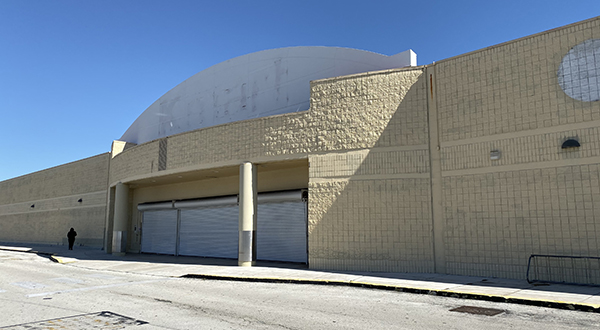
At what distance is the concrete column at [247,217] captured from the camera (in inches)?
711

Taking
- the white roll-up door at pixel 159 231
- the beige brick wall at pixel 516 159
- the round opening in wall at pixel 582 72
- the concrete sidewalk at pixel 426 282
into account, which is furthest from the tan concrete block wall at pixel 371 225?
the white roll-up door at pixel 159 231

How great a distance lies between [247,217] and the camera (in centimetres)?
1830

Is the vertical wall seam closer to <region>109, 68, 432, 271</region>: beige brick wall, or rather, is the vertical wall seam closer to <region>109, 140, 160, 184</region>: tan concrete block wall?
<region>109, 68, 432, 271</region>: beige brick wall

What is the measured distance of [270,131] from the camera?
712 inches

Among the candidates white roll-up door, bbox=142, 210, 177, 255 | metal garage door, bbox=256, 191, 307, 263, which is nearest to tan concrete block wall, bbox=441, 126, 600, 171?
metal garage door, bbox=256, 191, 307, 263

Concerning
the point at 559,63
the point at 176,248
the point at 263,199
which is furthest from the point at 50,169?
the point at 559,63

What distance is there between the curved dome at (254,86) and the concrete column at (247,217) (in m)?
4.38

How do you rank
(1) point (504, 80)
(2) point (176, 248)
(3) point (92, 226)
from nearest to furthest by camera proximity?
(1) point (504, 80), (2) point (176, 248), (3) point (92, 226)

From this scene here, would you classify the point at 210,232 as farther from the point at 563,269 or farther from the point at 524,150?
the point at 563,269

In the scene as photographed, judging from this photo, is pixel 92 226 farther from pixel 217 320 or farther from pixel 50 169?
pixel 217 320

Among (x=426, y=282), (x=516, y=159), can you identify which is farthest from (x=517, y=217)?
(x=426, y=282)

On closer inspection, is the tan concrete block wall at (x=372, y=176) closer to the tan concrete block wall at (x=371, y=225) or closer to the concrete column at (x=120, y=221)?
the tan concrete block wall at (x=371, y=225)

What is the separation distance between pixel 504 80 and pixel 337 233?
757 centimetres

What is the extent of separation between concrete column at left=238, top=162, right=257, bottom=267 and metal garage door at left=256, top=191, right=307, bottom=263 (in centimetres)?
222
